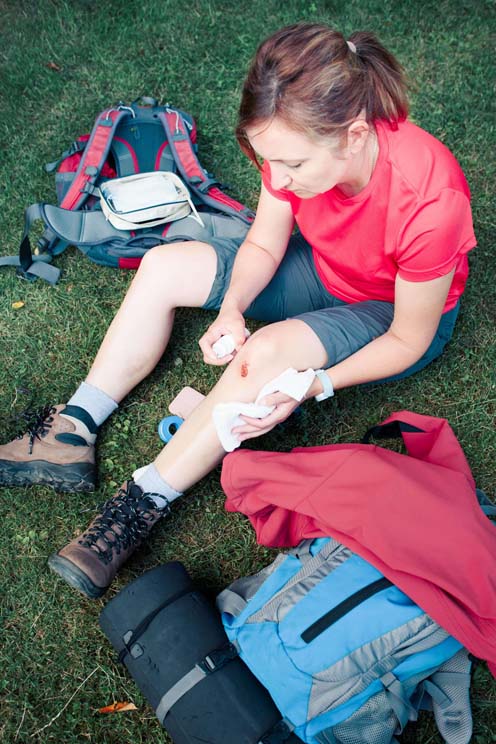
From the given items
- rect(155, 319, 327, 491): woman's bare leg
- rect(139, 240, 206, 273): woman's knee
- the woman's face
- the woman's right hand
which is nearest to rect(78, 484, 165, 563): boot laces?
rect(155, 319, 327, 491): woman's bare leg

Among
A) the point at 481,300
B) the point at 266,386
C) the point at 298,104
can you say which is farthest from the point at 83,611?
the point at 481,300

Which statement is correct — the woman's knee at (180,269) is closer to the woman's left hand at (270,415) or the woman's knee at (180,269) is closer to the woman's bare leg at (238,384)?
the woman's bare leg at (238,384)

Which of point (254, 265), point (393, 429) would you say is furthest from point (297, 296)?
point (393, 429)

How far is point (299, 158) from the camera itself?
1835mm

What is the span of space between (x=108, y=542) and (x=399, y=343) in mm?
1295

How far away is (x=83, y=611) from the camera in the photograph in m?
2.43

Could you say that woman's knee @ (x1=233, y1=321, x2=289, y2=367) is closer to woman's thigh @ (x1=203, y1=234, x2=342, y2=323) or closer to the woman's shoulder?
woman's thigh @ (x1=203, y1=234, x2=342, y2=323)

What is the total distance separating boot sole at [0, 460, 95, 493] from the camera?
257 centimetres

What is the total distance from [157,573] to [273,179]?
1.38 m

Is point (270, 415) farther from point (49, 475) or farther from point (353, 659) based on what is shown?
point (49, 475)

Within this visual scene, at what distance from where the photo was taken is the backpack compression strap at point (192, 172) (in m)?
3.31

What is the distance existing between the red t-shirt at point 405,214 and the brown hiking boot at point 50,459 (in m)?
1.32

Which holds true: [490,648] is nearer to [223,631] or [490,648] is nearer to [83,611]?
[223,631]

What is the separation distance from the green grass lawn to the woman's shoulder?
45.8 inches
